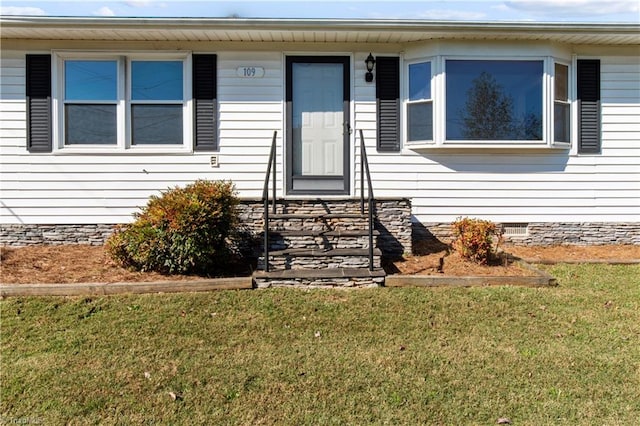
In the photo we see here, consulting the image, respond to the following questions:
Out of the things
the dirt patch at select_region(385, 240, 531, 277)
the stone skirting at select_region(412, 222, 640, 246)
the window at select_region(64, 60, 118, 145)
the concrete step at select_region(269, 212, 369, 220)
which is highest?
the window at select_region(64, 60, 118, 145)

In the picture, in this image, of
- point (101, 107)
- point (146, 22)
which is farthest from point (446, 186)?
point (101, 107)

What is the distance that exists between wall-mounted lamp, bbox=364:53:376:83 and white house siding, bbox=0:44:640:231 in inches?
2.9

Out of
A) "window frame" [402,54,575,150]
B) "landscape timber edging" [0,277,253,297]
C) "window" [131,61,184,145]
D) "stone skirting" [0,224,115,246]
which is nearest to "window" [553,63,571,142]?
"window frame" [402,54,575,150]

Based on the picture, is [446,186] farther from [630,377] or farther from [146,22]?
[146,22]

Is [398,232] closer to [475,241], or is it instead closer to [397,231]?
[397,231]

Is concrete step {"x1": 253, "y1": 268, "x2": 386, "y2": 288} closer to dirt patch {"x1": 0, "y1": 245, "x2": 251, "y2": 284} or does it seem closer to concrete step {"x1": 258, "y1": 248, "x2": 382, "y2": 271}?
concrete step {"x1": 258, "y1": 248, "x2": 382, "y2": 271}

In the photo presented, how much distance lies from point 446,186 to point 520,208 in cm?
124

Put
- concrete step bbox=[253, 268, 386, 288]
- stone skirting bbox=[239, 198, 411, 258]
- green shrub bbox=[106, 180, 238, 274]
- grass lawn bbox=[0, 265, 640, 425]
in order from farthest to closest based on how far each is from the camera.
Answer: stone skirting bbox=[239, 198, 411, 258] → green shrub bbox=[106, 180, 238, 274] → concrete step bbox=[253, 268, 386, 288] → grass lawn bbox=[0, 265, 640, 425]

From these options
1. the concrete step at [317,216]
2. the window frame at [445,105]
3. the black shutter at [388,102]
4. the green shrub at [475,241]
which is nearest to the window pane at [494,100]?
the window frame at [445,105]

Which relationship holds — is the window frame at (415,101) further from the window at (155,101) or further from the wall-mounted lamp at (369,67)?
the window at (155,101)

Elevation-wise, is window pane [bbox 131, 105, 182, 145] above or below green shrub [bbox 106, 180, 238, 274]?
above

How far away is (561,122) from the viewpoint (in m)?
6.76

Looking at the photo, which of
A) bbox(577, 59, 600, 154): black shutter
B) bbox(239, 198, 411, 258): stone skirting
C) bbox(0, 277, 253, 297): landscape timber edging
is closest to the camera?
bbox(0, 277, 253, 297): landscape timber edging

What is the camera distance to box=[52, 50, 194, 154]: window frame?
6.43 m
